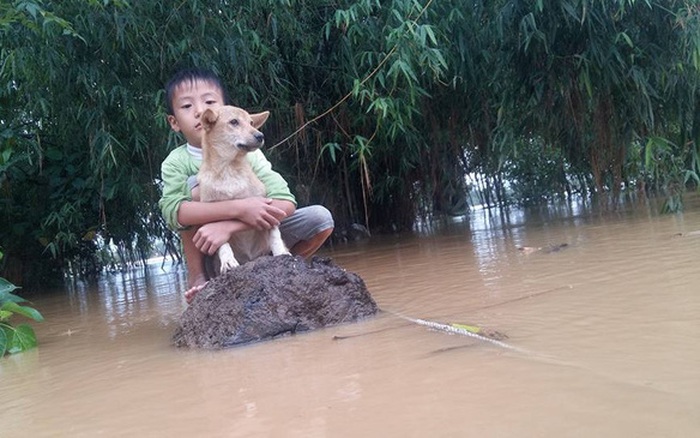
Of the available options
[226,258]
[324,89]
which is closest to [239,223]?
[226,258]

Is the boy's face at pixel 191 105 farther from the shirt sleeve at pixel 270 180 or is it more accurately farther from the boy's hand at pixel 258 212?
the boy's hand at pixel 258 212

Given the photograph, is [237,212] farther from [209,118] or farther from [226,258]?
[209,118]

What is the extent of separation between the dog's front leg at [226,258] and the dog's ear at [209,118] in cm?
57

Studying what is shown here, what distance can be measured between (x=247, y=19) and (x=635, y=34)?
10.3ft

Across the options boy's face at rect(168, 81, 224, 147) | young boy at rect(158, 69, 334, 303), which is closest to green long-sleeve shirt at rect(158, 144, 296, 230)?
young boy at rect(158, 69, 334, 303)

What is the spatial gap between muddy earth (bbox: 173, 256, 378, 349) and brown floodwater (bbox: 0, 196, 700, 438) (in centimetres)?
9

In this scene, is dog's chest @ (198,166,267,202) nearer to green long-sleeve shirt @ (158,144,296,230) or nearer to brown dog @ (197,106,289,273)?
brown dog @ (197,106,289,273)

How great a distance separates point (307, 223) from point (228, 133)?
60 cm

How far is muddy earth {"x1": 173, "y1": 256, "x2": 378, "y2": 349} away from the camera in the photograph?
281 centimetres

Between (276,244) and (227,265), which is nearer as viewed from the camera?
(227,265)

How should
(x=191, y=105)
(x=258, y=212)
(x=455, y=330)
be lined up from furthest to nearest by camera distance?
(x=191, y=105)
(x=258, y=212)
(x=455, y=330)

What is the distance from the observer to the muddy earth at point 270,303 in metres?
2.81

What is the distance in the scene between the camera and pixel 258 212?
10.4ft

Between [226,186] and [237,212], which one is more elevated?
[226,186]
